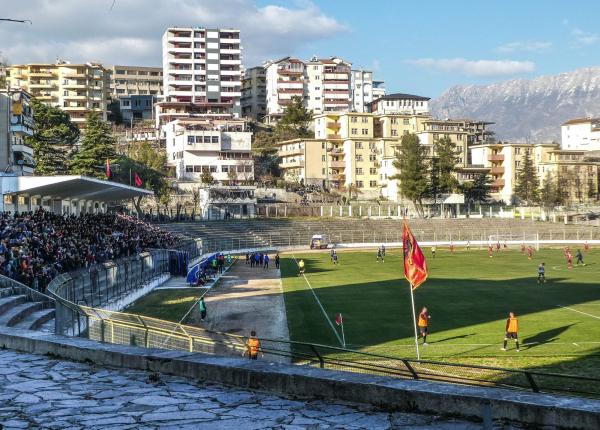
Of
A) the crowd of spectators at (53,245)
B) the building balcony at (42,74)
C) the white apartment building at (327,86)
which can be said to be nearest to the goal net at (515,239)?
the crowd of spectators at (53,245)

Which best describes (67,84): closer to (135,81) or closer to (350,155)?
(135,81)

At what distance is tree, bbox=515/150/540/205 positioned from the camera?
431 ft

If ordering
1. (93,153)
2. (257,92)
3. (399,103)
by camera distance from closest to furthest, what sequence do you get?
→ (93,153)
(257,92)
(399,103)

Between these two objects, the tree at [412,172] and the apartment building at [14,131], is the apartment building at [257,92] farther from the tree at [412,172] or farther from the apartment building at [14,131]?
the apartment building at [14,131]

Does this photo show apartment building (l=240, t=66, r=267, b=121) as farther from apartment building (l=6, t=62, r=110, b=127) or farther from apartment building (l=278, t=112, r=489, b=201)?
apartment building (l=6, t=62, r=110, b=127)

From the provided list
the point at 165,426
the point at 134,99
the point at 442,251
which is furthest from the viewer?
the point at 134,99

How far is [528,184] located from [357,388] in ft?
429

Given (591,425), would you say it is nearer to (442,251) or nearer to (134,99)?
(442,251)

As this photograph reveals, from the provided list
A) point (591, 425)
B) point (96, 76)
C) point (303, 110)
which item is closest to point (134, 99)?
point (96, 76)

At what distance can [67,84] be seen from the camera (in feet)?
493

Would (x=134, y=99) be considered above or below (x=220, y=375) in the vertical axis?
above

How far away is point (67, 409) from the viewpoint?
9102mm

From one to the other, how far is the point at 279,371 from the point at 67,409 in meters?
2.73

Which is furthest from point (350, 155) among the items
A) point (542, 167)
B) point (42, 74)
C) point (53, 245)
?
point (53, 245)
